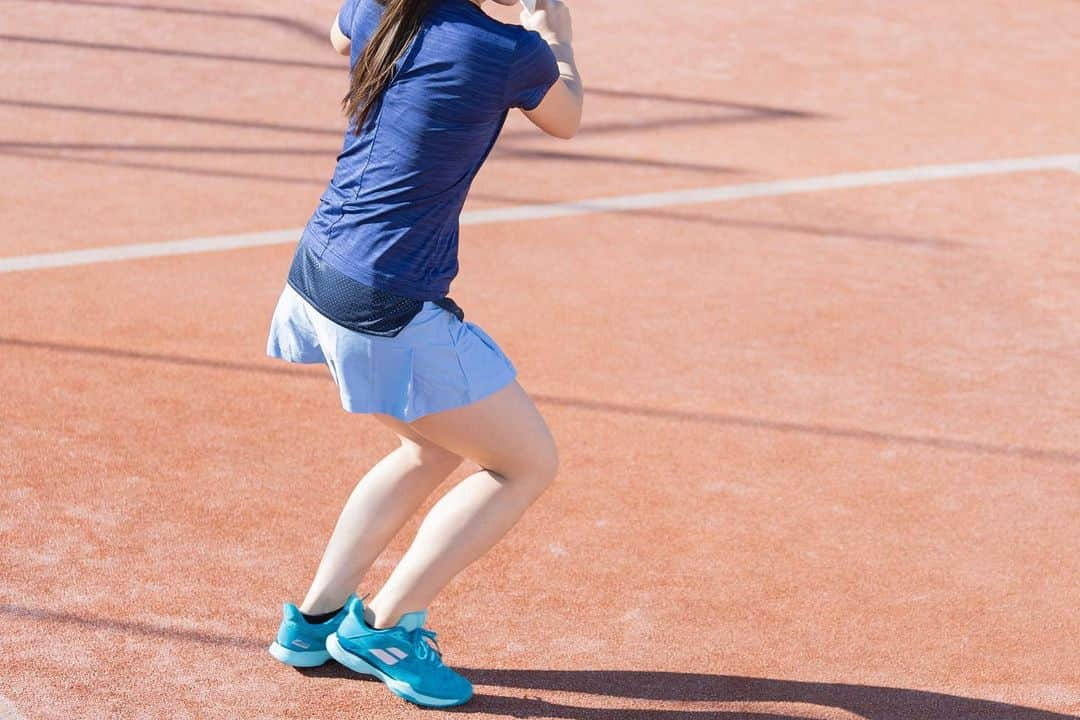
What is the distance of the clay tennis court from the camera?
4.30 m

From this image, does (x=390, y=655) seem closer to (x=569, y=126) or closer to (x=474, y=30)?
(x=569, y=126)

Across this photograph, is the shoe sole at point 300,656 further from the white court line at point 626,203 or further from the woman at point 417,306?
the white court line at point 626,203

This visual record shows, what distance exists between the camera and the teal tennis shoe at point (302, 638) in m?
4.10

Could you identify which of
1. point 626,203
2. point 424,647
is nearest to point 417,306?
point 424,647

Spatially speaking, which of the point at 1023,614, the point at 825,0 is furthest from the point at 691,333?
the point at 825,0

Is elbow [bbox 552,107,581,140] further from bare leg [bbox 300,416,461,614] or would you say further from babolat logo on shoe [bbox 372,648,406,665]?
babolat logo on shoe [bbox 372,648,406,665]

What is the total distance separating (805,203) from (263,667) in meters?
5.20

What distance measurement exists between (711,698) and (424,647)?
0.78 m

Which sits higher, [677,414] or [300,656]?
[300,656]

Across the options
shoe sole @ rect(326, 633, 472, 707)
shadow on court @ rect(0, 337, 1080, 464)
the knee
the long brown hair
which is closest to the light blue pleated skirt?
the knee

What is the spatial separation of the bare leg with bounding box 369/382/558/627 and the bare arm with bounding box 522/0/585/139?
0.63 metres

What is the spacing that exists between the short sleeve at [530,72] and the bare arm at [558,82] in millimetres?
43

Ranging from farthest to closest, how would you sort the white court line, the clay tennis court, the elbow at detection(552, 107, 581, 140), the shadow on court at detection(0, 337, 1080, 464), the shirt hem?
the white court line → the shadow on court at detection(0, 337, 1080, 464) → the clay tennis court → the elbow at detection(552, 107, 581, 140) → the shirt hem

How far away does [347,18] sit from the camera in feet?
12.4
